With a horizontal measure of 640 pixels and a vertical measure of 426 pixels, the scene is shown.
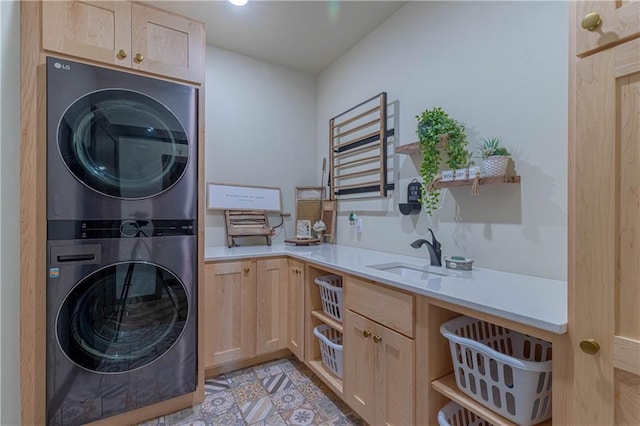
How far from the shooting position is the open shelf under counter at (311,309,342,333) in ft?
5.74

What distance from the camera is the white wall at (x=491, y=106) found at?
1312mm

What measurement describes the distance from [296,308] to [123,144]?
1502 mm

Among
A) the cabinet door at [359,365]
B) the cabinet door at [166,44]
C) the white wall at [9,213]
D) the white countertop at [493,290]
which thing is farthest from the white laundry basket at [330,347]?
the cabinet door at [166,44]

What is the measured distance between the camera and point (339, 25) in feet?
7.45

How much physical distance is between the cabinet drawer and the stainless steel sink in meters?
0.19

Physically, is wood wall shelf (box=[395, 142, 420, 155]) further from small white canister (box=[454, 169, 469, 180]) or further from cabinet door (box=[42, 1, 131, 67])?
cabinet door (box=[42, 1, 131, 67])

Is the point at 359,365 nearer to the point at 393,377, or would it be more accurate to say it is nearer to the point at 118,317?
the point at 393,377

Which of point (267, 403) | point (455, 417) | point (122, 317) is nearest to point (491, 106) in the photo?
point (455, 417)

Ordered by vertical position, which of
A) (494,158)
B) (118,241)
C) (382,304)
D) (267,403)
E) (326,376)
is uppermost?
(494,158)

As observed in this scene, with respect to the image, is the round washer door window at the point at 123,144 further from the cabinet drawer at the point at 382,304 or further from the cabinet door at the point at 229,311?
the cabinet drawer at the point at 382,304

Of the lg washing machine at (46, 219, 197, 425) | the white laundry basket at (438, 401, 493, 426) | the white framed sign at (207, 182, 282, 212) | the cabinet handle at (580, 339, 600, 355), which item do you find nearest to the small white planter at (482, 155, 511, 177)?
the cabinet handle at (580, 339, 600, 355)

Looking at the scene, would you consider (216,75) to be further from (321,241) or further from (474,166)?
(474,166)

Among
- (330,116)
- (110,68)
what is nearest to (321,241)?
(330,116)

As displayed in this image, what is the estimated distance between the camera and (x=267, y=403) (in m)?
1.77
